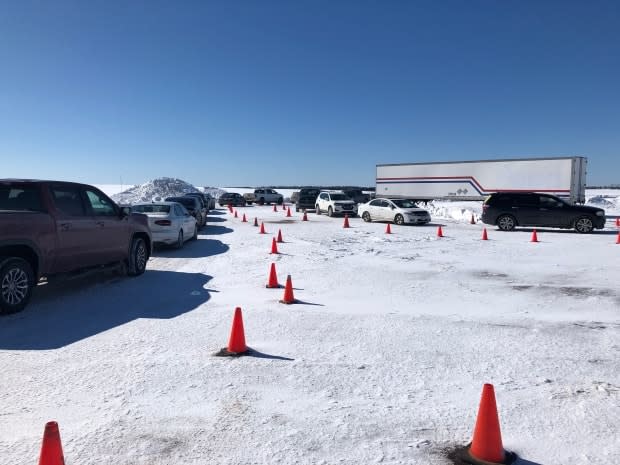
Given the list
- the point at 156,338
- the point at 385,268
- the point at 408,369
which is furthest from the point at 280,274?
the point at 408,369

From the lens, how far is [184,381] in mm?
4797

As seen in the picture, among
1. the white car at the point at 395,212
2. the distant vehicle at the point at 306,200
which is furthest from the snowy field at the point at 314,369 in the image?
the distant vehicle at the point at 306,200

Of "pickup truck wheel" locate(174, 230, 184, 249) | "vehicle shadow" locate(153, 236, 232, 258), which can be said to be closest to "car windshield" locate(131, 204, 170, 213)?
"pickup truck wheel" locate(174, 230, 184, 249)

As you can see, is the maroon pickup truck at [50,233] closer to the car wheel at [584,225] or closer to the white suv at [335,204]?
the car wheel at [584,225]

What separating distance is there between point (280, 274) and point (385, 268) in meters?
2.56

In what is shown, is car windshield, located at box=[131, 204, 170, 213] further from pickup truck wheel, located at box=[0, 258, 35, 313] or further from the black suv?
the black suv

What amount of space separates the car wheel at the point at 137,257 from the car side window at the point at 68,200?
1.88 m

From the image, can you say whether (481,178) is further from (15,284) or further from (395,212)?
(15,284)

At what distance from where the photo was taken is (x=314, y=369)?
5141mm

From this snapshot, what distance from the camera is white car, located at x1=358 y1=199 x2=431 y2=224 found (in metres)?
23.8

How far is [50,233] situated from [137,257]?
9.59 feet

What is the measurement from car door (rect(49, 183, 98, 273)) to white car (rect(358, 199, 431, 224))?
56.8 ft

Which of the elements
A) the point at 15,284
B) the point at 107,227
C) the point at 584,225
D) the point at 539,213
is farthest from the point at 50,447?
the point at 584,225

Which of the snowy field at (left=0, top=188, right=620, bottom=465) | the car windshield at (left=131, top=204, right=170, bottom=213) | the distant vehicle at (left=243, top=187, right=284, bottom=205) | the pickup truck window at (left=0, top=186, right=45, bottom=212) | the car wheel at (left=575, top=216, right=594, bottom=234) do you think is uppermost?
the distant vehicle at (left=243, top=187, right=284, bottom=205)
